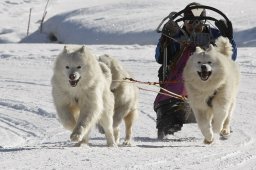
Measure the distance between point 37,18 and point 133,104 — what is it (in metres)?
32.1

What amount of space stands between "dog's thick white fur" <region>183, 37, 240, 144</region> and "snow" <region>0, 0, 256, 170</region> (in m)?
0.25

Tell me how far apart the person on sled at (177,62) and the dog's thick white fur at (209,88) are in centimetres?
75

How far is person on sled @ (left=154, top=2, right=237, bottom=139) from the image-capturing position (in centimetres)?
775

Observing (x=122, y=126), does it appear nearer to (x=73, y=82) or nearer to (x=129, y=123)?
(x=129, y=123)

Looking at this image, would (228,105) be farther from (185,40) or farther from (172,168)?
(172,168)

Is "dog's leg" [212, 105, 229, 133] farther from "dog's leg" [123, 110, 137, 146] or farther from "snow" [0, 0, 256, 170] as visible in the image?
"dog's leg" [123, 110, 137, 146]

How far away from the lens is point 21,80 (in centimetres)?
1329

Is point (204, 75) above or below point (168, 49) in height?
above

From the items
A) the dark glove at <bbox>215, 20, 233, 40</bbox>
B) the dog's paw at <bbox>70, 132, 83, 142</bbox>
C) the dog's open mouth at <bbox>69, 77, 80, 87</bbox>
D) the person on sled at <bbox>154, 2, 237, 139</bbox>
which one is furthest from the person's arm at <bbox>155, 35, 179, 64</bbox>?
the dog's paw at <bbox>70, 132, 83, 142</bbox>

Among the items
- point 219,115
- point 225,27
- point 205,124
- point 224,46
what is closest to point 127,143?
point 205,124

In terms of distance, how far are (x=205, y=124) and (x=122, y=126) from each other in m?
2.16

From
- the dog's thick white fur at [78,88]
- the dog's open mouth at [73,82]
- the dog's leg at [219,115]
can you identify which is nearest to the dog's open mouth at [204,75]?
the dog's leg at [219,115]

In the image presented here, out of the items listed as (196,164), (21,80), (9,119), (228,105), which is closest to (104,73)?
(228,105)

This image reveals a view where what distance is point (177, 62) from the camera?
7.88 m
